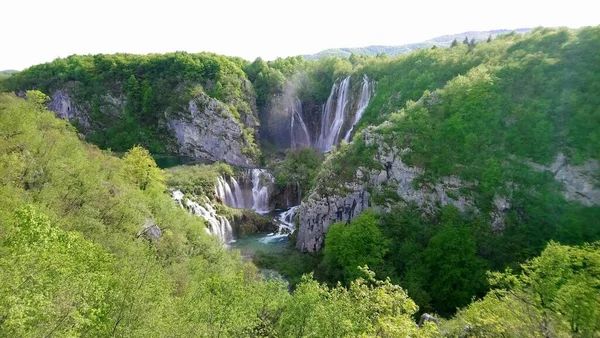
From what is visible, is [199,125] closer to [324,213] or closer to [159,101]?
[159,101]

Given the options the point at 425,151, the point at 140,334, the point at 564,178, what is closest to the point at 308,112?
the point at 425,151

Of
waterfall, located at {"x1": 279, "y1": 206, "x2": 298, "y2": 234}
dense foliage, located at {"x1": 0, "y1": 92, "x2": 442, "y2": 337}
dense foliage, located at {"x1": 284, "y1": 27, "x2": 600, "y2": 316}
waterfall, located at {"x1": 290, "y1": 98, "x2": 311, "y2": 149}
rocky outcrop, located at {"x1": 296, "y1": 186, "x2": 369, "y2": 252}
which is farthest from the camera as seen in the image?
waterfall, located at {"x1": 290, "y1": 98, "x2": 311, "y2": 149}

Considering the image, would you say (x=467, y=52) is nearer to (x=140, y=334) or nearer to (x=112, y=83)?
(x=140, y=334)

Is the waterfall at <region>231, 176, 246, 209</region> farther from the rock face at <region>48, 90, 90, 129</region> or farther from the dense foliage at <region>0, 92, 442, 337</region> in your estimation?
the rock face at <region>48, 90, 90, 129</region>

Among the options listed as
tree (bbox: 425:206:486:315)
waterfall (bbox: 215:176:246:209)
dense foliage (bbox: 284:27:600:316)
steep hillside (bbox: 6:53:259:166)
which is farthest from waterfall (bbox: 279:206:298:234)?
steep hillside (bbox: 6:53:259:166)

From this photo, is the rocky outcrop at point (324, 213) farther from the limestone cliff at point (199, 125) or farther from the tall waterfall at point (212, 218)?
the limestone cliff at point (199, 125)

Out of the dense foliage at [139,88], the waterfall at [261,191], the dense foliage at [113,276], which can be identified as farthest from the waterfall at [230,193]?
the dense foliage at [139,88]
